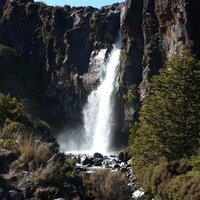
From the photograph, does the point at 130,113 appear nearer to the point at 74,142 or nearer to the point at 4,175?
the point at 74,142

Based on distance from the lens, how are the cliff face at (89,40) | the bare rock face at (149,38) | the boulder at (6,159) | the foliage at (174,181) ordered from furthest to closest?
the cliff face at (89,40)
the bare rock face at (149,38)
the foliage at (174,181)
the boulder at (6,159)

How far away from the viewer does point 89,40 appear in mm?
80750

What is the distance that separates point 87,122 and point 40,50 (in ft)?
84.8

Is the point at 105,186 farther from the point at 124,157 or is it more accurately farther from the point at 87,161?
the point at 124,157

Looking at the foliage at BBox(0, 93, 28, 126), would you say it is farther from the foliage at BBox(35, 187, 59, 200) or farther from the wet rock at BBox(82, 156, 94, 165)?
the wet rock at BBox(82, 156, 94, 165)

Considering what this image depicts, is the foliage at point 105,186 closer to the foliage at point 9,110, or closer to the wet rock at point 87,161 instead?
the foliage at point 9,110

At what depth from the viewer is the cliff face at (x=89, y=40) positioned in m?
57.1

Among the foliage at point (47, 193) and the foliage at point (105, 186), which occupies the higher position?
the foliage at point (105, 186)

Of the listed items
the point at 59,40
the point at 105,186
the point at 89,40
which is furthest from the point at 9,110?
the point at 59,40

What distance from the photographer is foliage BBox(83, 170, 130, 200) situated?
1634cm

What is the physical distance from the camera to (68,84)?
83.9 m

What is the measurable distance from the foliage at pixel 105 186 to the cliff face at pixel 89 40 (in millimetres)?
36219

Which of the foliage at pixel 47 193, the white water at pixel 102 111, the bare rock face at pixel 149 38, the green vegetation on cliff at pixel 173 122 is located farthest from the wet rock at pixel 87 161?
the foliage at pixel 47 193

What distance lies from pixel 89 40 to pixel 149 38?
20629 mm
